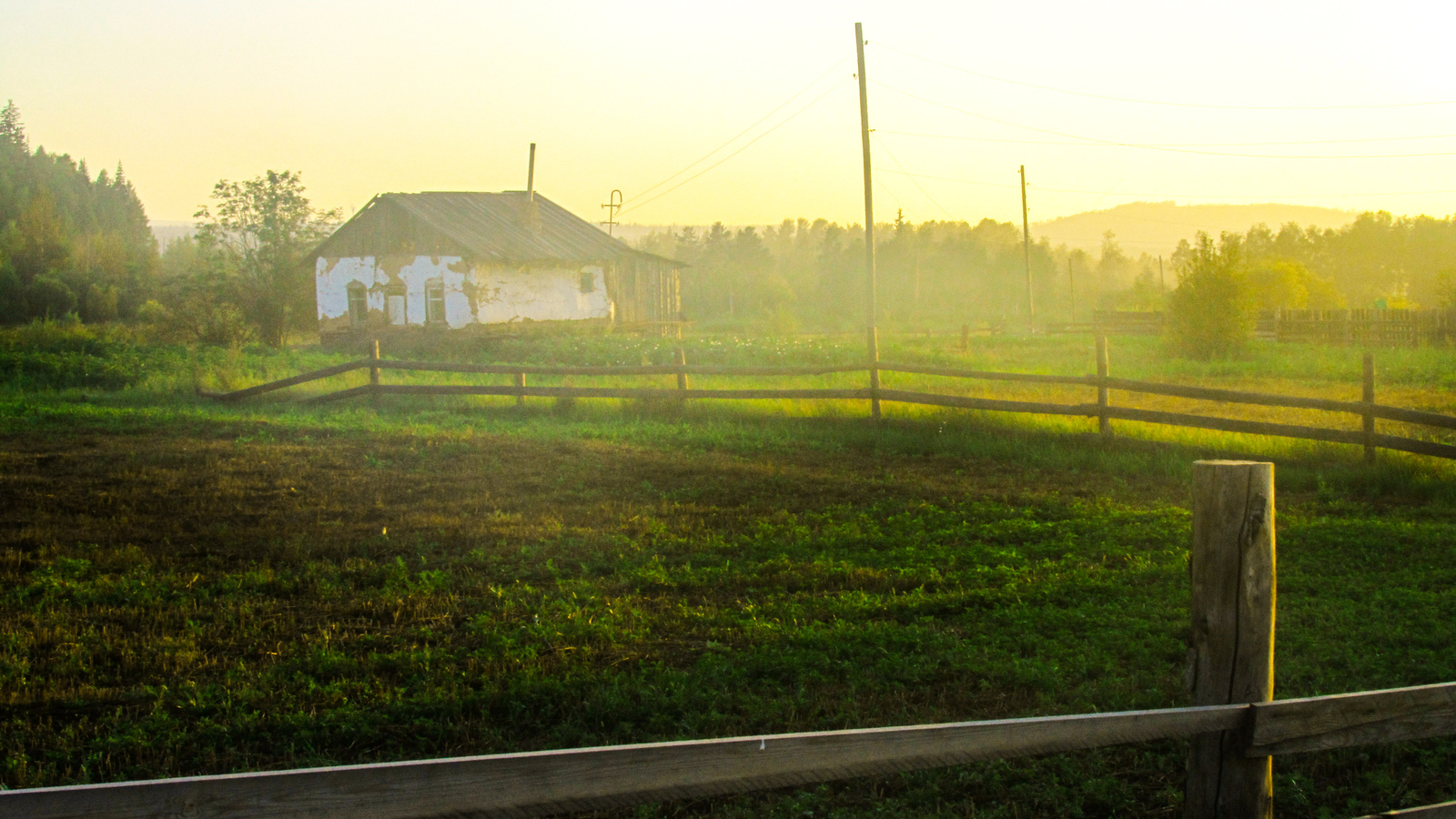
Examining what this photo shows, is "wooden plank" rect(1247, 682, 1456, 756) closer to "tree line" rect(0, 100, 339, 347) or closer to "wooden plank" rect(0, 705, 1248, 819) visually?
"wooden plank" rect(0, 705, 1248, 819)

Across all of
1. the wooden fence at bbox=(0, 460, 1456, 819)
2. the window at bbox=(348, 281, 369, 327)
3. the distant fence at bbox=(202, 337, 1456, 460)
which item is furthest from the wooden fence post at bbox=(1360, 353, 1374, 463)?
the window at bbox=(348, 281, 369, 327)

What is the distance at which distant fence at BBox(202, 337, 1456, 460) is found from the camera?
11.3m

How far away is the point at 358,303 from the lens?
35.3 metres

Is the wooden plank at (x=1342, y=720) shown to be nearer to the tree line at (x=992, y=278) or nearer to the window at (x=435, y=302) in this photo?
the window at (x=435, y=302)

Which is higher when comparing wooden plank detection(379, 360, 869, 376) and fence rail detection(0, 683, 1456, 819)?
wooden plank detection(379, 360, 869, 376)

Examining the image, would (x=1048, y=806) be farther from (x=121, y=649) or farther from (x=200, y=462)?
(x=200, y=462)

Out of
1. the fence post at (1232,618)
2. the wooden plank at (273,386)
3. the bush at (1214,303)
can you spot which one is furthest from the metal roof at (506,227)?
the fence post at (1232,618)

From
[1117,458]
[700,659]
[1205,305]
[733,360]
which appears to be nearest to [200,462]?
[700,659]

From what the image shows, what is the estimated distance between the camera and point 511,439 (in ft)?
48.1

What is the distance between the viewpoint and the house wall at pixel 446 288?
34.8m

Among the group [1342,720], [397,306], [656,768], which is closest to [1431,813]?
[1342,720]

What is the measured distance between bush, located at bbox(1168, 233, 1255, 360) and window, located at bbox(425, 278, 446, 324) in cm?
2324

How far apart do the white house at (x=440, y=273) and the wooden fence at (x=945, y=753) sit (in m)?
33.3

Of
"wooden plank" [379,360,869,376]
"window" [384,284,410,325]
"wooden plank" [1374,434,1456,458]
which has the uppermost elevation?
"window" [384,284,410,325]
